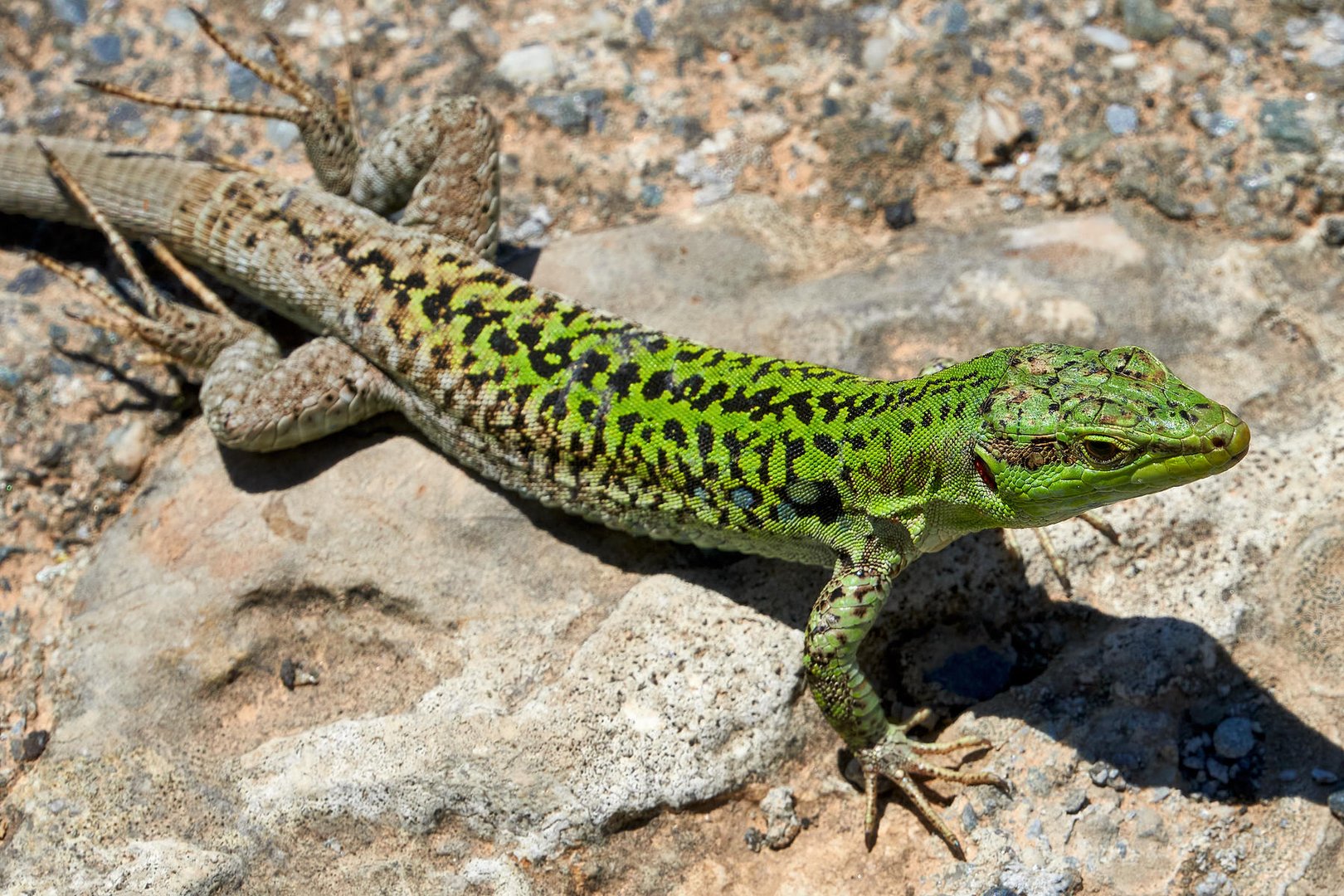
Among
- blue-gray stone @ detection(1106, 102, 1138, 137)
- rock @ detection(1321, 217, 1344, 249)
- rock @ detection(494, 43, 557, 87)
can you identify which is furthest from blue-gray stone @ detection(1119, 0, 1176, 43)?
rock @ detection(494, 43, 557, 87)

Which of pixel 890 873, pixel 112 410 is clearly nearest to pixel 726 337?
pixel 890 873

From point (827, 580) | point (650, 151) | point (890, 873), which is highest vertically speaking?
point (650, 151)

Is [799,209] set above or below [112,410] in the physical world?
above

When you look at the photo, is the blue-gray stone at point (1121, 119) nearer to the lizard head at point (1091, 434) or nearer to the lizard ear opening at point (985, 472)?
the lizard head at point (1091, 434)

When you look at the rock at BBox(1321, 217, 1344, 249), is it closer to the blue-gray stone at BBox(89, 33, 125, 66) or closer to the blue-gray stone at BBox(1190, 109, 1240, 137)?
the blue-gray stone at BBox(1190, 109, 1240, 137)

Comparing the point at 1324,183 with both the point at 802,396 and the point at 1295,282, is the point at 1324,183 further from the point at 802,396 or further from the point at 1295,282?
the point at 802,396

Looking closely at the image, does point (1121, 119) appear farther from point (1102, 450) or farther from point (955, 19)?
point (1102, 450)
